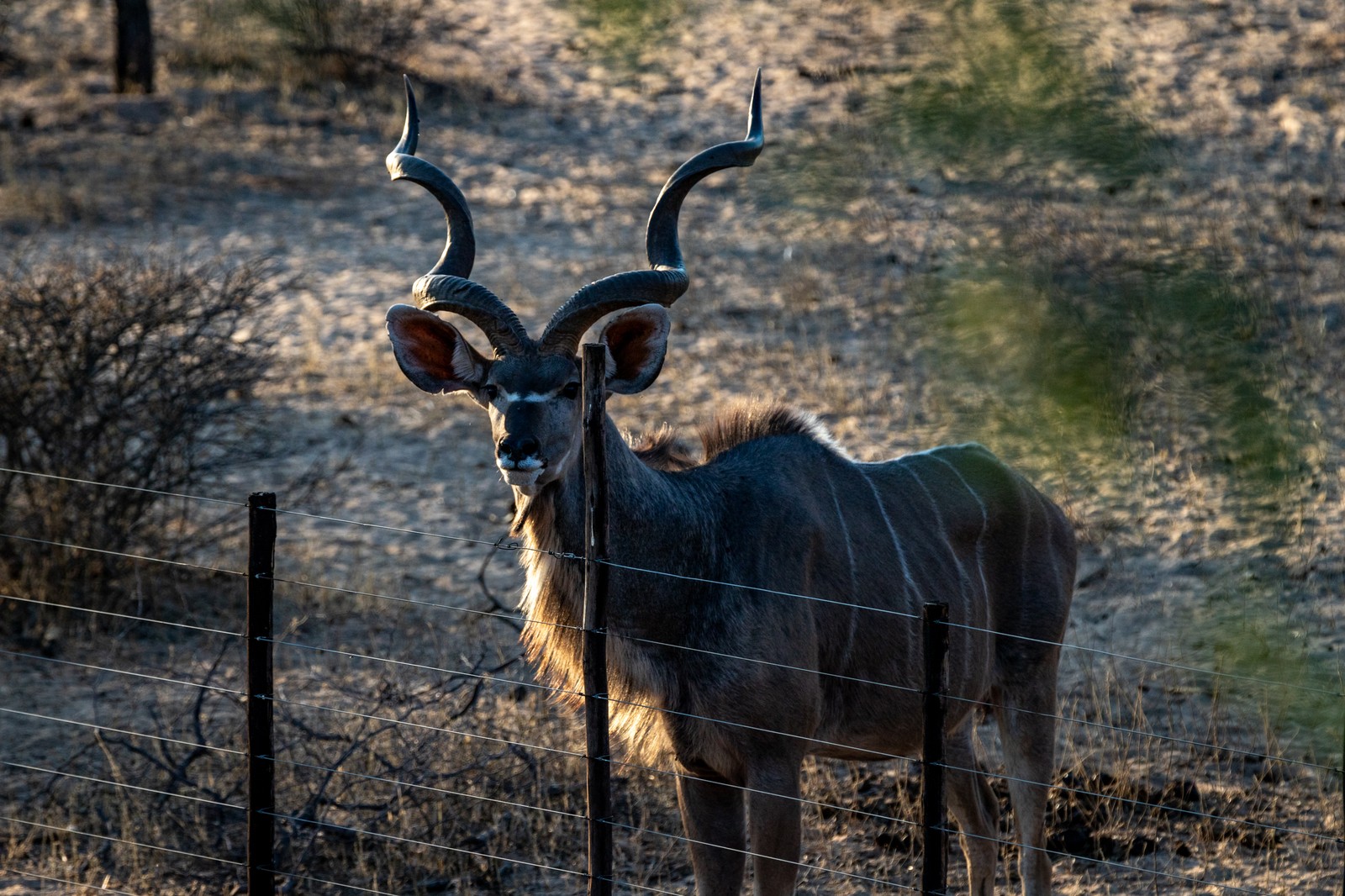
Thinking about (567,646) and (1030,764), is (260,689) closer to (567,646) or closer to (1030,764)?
(567,646)

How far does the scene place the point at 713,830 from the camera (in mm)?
4297

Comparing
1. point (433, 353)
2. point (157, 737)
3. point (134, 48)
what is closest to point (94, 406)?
point (157, 737)

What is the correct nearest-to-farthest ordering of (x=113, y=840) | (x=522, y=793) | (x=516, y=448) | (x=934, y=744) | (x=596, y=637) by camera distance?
(x=934, y=744) → (x=596, y=637) → (x=516, y=448) → (x=113, y=840) → (x=522, y=793)

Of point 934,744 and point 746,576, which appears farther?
point 746,576

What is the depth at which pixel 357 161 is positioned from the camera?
A: 14695 millimetres

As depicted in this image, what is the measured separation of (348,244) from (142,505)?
5.81 meters

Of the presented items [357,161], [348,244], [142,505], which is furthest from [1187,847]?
[357,161]

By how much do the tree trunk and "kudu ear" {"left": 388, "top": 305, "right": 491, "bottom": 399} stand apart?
13243 millimetres


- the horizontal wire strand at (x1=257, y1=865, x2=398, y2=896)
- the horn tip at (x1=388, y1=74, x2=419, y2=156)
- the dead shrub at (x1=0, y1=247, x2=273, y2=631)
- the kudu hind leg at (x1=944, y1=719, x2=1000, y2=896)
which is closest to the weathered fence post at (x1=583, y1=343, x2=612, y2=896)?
the horizontal wire strand at (x1=257, y1=865, x2=398, y2=896)

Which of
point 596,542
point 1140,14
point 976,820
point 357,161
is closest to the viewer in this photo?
point 1140,14

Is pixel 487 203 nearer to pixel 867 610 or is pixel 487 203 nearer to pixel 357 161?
pixel 357 161

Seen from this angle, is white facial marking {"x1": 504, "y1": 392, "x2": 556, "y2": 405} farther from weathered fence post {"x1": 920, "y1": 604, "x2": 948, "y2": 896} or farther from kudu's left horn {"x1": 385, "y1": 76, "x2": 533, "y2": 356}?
weathered fence post {"x1": 920, "y1": 604, "x2": 948, "y2": 896}

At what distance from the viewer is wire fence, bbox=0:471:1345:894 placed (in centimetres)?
485

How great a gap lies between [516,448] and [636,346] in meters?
0.60
